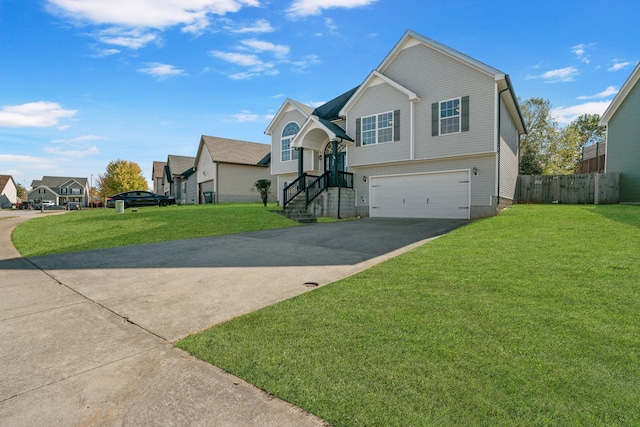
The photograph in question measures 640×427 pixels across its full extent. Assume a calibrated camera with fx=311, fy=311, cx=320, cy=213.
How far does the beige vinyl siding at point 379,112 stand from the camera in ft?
49.1

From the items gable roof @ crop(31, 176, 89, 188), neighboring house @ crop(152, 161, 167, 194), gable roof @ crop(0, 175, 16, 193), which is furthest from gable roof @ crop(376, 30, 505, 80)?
gable roof @ crop(31, 176, 89, 188)

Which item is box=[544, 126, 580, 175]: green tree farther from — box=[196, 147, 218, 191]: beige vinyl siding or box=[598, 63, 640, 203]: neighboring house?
box=[196, 147, 218, 191]: beige vinyl siding

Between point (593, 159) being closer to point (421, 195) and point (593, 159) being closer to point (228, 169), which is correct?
point (421, 195)

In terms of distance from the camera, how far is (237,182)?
95.7ft

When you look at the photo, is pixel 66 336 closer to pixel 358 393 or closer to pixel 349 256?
pixel 358 393

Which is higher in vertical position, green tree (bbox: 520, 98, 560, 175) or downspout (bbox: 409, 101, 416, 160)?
green tree (bbox: 520, 98, 560, 175)

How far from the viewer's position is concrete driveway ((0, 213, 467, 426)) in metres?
1.98

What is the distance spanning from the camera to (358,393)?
2059mm

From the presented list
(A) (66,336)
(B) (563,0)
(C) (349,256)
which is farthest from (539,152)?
(A) (66,336)

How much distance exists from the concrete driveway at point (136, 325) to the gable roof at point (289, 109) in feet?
49.6

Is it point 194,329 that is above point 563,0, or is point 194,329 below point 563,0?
below

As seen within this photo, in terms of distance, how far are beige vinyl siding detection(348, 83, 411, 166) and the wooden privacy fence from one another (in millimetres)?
8745

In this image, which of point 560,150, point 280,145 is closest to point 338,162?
point 280,145

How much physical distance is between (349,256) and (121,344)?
461 cm
